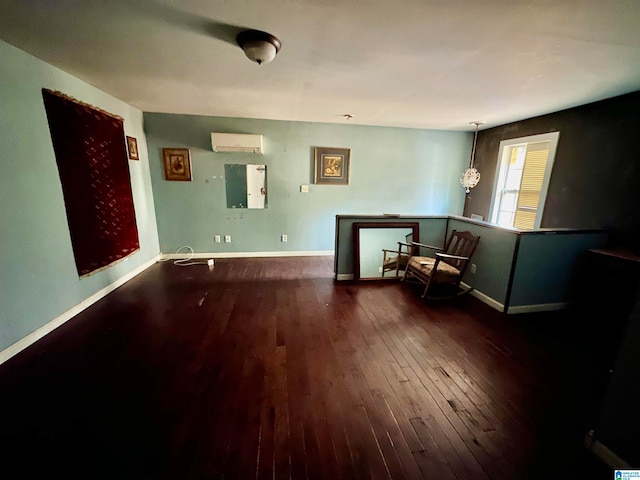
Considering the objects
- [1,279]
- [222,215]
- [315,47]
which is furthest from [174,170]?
[315,47]

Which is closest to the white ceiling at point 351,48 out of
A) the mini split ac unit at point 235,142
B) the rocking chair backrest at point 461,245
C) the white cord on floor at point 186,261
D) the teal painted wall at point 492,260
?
the mini split ac unit at point 235,142

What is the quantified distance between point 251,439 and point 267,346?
793mm

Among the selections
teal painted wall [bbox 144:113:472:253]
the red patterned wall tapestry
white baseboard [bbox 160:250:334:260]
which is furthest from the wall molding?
the red patterned wall tapestry

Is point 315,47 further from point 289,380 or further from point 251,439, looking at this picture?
point 251,439

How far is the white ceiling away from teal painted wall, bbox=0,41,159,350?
0.19 m

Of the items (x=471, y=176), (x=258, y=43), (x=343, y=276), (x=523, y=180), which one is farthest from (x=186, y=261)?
(x=523, y=180)

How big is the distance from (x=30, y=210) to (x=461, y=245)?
4.35 metres

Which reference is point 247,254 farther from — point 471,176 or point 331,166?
point 471,176

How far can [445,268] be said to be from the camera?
307 cm

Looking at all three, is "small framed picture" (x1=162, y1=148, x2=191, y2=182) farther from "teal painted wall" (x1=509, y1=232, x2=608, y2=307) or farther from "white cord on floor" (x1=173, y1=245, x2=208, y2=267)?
"teal painted wall" (x1=509, y1=232, x2=608, y2=307)

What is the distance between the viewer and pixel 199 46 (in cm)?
180

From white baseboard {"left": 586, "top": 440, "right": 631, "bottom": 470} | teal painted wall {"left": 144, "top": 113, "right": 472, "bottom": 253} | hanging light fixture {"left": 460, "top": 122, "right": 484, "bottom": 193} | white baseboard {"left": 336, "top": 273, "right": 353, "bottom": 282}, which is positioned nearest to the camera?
white baseboard {"left": 586, "top": 440, "right": 631, "bottom": 470}

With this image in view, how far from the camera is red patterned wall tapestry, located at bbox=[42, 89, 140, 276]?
236 centimetres

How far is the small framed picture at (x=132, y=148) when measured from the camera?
3.45m
